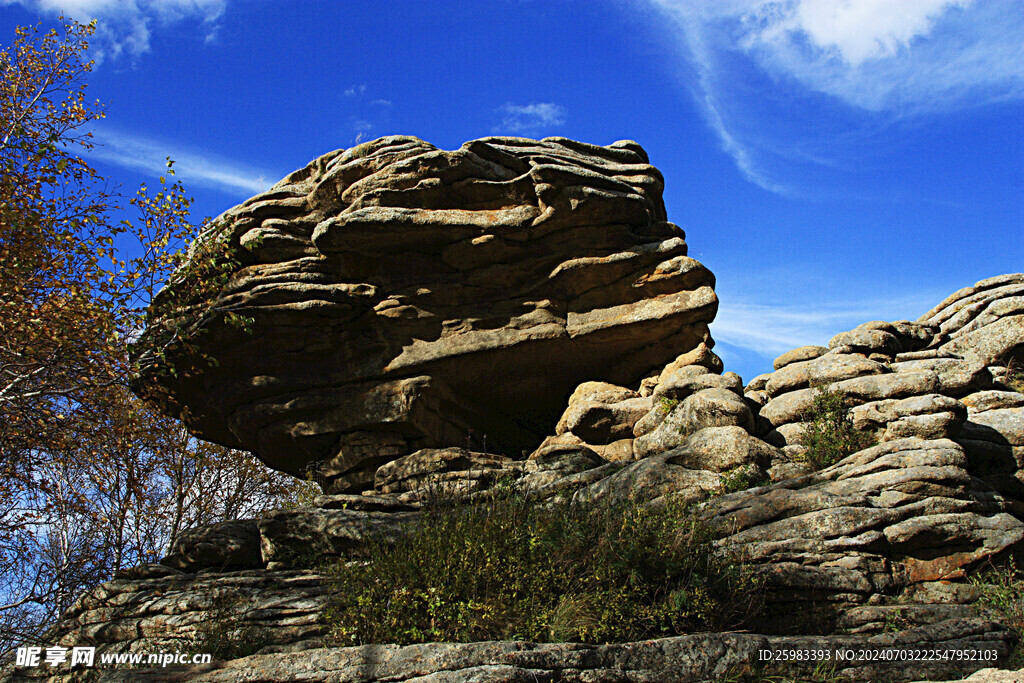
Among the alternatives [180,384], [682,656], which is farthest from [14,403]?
[682,656]

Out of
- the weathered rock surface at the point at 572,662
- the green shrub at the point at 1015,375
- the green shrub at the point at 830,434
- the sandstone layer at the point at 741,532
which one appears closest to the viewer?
the weathered rock surface at the point at 572,662

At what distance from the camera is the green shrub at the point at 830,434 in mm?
10930

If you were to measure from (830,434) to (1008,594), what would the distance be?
3454 millimetres

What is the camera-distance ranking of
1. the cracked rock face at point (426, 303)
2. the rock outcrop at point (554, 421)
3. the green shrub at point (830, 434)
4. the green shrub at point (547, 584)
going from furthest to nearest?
the cracked rock face at point (426, 303) < the green shrub at point (830, 434) < the rock outcrop at point (554, 421) < the green shrub at point (547, 584)

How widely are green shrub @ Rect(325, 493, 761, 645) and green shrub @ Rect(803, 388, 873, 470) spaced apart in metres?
3.83

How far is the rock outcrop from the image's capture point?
7.64 meters

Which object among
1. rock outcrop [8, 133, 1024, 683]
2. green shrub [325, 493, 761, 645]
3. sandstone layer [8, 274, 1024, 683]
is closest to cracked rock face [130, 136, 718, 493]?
rock outcrop [8, 133, 1024, 683]

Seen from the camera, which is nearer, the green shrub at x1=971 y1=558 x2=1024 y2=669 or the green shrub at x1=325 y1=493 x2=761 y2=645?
the green shrub at x1=325 y1=493 x2=761 y2=645

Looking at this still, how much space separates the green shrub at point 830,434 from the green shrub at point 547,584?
12.6 feet

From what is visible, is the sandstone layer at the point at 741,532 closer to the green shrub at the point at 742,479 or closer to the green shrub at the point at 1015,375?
the green shrub at the point at 742,479

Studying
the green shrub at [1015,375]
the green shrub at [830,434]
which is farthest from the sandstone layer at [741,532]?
the green shrub at [1015,375]

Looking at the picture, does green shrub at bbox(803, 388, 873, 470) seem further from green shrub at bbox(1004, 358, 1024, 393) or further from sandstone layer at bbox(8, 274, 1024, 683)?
green shrub at bbox(1004, 358, 1024, 393)

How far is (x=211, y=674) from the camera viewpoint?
6.65 metres

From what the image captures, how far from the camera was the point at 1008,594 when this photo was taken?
809 centimetres
